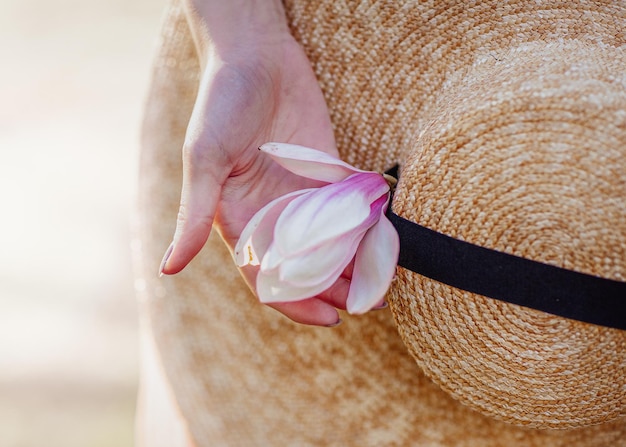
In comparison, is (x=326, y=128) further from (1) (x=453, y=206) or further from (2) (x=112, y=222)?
(2) (x=112, y=222)

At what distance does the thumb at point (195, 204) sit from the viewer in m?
0.71

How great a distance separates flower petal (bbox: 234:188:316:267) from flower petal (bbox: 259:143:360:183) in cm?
4

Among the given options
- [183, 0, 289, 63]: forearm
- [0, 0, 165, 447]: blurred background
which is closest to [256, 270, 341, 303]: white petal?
[183, 0, 289, 63]: forearm

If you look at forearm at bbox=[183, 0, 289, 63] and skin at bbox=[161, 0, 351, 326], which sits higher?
forearm at bbox=[183, 0, 289, 63]

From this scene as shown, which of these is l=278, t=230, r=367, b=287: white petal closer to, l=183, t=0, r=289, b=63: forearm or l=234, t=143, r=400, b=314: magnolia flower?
l=234, t=143, r=400, b=314: magnolia flower

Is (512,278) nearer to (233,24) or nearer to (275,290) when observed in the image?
(275,290)

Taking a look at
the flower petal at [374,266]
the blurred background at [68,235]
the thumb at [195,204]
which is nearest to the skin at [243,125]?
the thumb at [195,204]

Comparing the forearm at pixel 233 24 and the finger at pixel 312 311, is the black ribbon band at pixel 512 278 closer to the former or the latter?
the finger at pixel 312 311

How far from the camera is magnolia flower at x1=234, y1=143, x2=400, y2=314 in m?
0.59

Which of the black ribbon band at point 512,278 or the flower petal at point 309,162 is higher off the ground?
the flower petal at point 309,162

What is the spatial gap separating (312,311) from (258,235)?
14 centimetres

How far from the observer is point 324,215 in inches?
24.0

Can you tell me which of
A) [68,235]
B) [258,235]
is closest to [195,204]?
[258,235]

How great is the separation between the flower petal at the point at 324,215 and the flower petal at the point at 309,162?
0.01 metres
